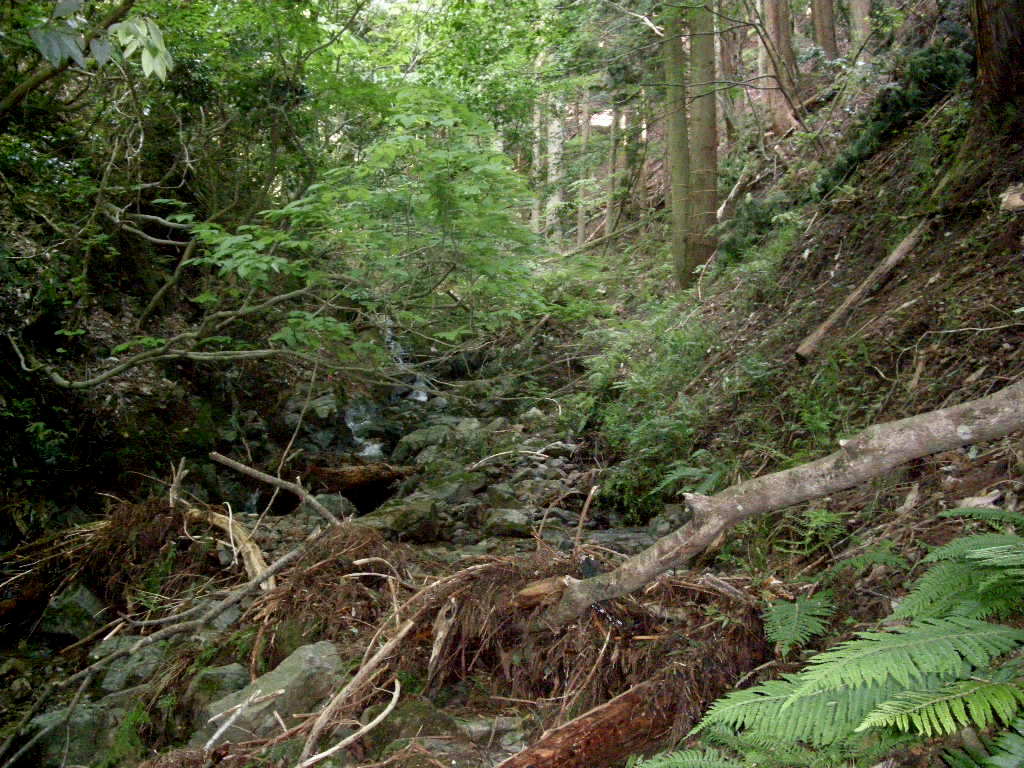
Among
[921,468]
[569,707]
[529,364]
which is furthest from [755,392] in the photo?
[529,364]

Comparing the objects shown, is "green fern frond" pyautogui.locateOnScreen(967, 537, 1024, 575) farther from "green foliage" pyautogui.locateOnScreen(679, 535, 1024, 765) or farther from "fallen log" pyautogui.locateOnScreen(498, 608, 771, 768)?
"fallen log" pyautogui.locateOnScreen(498, 608, 771, 768)

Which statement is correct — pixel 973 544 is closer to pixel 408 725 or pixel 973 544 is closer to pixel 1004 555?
pixel 1004 555

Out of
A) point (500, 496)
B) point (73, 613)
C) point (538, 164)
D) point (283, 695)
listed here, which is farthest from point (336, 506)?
point (538, 164)

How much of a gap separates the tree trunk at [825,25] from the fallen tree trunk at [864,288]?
707 cm

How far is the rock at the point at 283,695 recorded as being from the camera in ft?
10.1

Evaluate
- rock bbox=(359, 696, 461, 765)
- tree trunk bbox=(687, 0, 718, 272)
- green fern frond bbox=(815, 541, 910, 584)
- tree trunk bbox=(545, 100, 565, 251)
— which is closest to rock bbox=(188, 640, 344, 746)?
rock bbox=(359, 696, 461, 765)

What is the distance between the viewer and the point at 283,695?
10.4 ft

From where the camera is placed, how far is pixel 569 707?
283 cm

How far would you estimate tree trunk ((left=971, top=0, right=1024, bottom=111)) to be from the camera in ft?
14.3

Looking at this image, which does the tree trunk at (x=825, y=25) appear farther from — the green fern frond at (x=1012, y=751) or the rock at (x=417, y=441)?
the green fern frond at (x=1012, y=751)

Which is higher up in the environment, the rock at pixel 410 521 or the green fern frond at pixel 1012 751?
the green fern frond at pixel 1012 751

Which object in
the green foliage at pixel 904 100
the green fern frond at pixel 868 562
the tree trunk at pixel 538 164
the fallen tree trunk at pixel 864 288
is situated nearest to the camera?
the green fern frond at pixel 868 562

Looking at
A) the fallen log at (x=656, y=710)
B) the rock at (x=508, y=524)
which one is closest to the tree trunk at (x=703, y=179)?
the rock at (x=508, y=524)

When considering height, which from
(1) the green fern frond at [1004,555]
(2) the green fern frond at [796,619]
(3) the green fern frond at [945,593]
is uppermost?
(1) the green fern frond at [1004,555]
